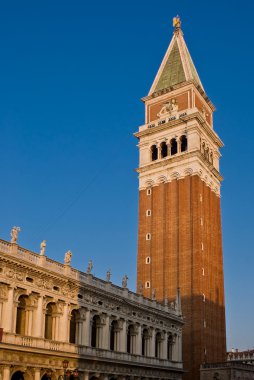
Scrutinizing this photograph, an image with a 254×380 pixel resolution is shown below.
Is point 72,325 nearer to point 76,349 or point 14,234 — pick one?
point 76,349

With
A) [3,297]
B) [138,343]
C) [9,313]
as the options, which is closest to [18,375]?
[9,313]

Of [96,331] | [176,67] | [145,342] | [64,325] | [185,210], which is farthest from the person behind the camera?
[176,67]

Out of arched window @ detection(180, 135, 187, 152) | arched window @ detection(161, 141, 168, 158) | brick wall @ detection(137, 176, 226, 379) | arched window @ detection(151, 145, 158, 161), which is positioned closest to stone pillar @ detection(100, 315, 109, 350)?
brick wall @ detection(137, 176, 226, 379)

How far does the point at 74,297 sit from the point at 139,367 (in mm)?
12943

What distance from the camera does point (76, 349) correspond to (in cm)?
4594

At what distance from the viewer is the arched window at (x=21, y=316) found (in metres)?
41.2

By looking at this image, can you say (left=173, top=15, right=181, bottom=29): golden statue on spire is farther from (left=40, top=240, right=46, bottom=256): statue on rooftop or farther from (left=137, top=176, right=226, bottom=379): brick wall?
(left=40, top=240, right=46, bottom=256): statue on rooftop

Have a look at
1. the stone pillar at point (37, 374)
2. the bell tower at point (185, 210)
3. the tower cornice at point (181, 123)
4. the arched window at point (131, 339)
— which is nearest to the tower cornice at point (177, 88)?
the bell tower at point (185, 210)

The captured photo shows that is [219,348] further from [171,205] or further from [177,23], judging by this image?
[177,23]

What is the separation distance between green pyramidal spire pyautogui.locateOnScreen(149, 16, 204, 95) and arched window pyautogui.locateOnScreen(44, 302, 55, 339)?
5300 centimetres

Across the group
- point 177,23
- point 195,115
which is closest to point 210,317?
point 195,115

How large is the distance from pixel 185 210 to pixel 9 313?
141 ft

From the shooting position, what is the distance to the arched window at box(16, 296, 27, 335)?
4119 cm

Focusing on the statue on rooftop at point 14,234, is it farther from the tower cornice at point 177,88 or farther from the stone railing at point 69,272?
the tower cornice at point 177,88
